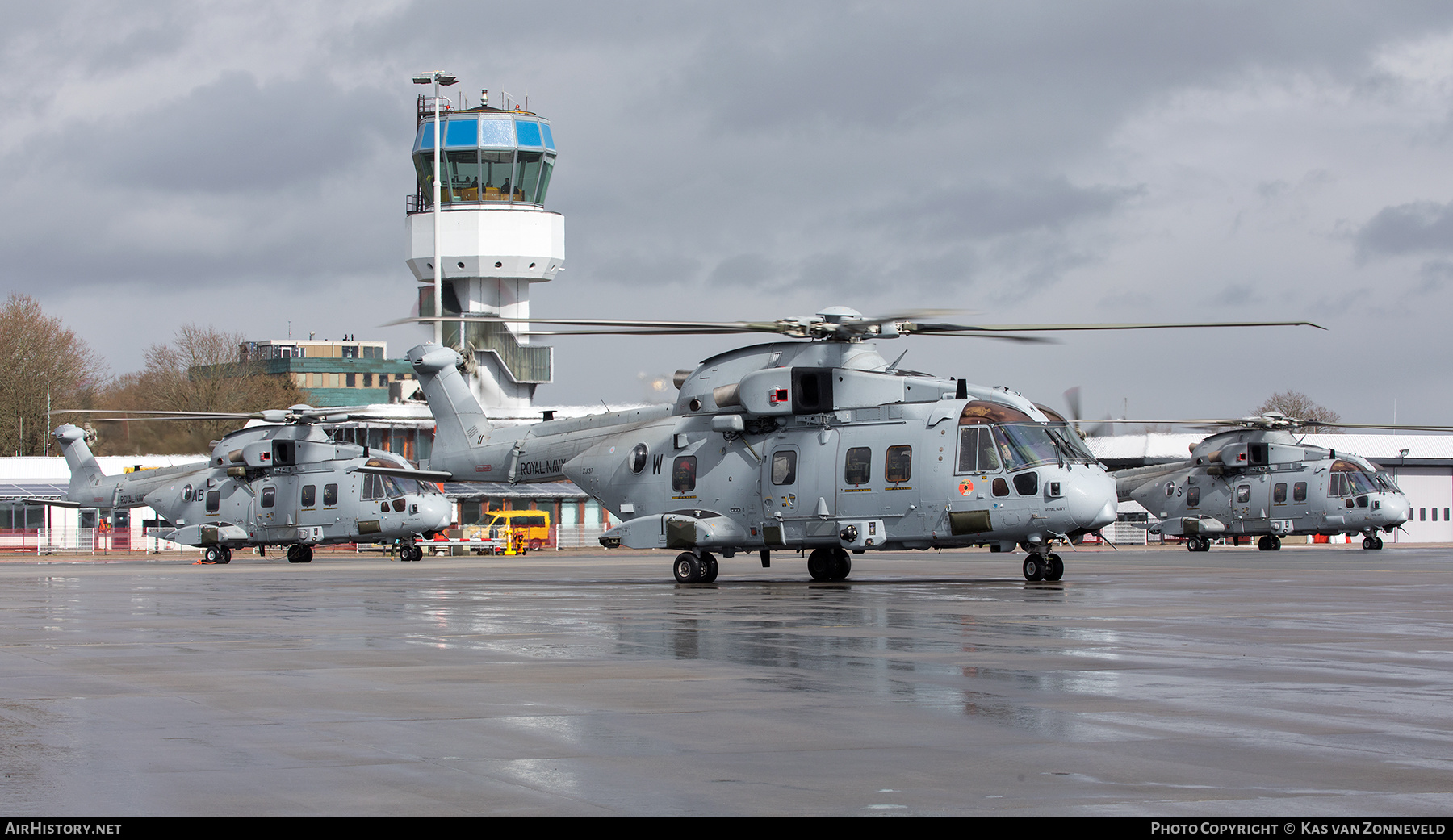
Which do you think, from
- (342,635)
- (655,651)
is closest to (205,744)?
(655,651)

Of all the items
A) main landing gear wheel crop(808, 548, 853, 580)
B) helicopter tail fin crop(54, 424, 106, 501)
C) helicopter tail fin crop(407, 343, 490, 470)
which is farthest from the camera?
helicopter tail fin crop(54, 424, 106, 501)

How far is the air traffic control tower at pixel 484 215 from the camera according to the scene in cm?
7612

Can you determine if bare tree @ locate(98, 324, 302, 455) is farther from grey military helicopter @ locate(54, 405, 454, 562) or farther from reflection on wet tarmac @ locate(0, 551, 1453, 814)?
reflection on wet tarmac @ locate(0, 551, 1453, 814)

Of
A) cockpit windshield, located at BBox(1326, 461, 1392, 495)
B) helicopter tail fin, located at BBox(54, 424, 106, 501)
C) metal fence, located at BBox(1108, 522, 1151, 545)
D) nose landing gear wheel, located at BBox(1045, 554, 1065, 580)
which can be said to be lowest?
metal fence, located at BBox(1108, 522, 1151, 545)

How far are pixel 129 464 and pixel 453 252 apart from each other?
19.3 meters

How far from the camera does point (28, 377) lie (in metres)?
85.2

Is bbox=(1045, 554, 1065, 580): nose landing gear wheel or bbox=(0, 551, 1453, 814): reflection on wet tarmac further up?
bbox=(1045, 554, 1065, 580): nose landing gear wheel

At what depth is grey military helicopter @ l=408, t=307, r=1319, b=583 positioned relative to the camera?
2553cm

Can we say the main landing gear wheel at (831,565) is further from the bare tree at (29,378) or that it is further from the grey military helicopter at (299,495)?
the bare tree at (29,378)

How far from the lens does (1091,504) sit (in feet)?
82.3

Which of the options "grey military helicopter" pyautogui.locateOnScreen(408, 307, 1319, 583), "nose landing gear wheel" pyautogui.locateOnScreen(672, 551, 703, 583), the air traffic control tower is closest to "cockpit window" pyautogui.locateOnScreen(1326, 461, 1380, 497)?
"grey military helicopter" pyautogui.locateOnScreen(408, 307, 1319, 583)

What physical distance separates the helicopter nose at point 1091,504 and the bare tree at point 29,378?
74.8 m

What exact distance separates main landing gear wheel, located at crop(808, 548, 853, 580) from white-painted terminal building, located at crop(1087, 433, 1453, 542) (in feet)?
191

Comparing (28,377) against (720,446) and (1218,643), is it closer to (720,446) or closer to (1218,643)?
(720,446)
